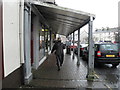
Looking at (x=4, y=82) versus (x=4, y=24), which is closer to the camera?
(x=4, y=24)

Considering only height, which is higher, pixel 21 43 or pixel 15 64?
pixel 21 43

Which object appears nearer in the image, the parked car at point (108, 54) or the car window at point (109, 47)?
the parked car at point (108, 54)

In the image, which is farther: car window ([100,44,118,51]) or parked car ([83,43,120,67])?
car window ([100,44,118,51])

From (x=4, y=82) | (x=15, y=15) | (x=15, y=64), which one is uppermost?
(x=15, y=15)

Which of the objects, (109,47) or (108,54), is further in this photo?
(109,47)

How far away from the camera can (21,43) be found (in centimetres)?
489

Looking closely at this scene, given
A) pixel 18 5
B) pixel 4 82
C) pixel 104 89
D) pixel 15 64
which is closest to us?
pixel 4 82

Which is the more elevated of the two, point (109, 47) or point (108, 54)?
point (109, 47)

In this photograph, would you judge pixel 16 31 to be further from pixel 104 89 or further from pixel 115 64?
pixel 115 64

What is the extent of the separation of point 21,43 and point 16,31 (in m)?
0.55

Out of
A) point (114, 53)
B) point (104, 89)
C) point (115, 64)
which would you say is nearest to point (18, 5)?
point (104, 89)

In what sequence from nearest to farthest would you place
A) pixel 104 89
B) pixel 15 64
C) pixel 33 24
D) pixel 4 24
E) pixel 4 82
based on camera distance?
pixel 4 24 < pixel 4 82 < pixel 15 64 < pixel 104 89 < pixel 33 24

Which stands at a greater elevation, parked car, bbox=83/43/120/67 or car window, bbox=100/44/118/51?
car window, bbox=100/44/118/51

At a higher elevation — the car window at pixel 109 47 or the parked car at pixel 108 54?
the car window at pixel 109 47
